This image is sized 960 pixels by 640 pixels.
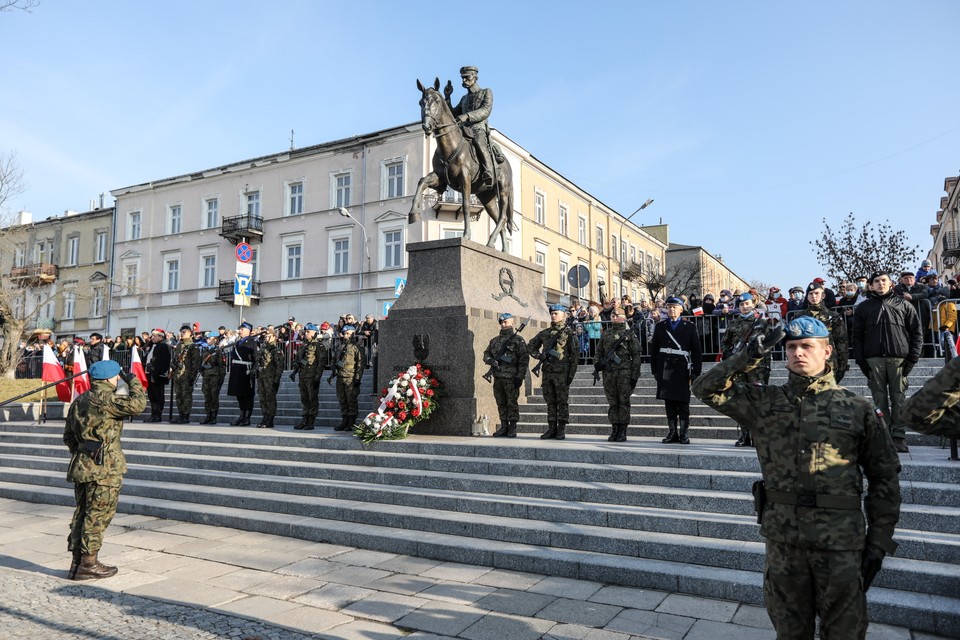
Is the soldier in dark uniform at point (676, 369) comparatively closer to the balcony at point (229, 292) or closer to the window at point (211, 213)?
the balcony at point (229, 292)

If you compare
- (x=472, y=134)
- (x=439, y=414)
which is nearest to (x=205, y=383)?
(x=439, y=414)

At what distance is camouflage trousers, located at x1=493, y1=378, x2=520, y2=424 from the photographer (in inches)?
400

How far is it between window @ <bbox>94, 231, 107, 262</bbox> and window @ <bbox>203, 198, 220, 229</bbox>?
925 centimetres

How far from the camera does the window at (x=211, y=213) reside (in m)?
37.4

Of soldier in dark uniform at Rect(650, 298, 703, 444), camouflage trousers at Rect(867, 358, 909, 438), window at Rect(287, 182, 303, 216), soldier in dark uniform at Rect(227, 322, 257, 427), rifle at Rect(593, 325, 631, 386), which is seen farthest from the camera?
window at Rect(287, 182, 303, 216)

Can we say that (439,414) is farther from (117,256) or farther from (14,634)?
(117,256)

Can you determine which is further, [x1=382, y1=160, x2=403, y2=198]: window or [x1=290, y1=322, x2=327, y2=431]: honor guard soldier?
[x1=382, y1=160, x2=403, y2=198]: window

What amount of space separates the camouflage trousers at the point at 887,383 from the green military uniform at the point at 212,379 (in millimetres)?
12553

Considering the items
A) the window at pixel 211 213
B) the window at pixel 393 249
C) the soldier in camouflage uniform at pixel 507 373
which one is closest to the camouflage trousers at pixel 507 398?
the soldier in camouflage uniform at pixel 507 373

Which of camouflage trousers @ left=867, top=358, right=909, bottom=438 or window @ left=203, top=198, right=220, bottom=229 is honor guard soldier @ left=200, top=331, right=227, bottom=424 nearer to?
camouflage trousers @ left=867, top=358, right=909, bottom=438

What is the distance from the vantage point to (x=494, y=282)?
11906 millimetres

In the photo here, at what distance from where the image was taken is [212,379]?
48.7ft

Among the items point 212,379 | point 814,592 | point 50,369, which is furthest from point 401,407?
point 50,369

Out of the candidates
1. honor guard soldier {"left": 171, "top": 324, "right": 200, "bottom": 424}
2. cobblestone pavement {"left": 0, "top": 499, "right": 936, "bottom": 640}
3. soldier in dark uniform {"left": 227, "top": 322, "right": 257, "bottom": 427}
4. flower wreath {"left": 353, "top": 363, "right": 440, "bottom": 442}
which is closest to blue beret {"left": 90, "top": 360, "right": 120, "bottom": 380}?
cobblestone pavement {"left": 0, "top": 499, "right": 936, "bottom": 640}
